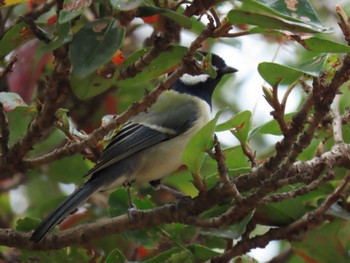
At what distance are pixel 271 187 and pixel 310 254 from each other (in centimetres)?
37

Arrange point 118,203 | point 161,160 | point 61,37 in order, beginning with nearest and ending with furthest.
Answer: point 61,37 → point 118,203 → point 161,160

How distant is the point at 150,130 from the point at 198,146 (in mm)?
887

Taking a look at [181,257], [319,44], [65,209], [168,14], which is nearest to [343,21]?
[319,44]

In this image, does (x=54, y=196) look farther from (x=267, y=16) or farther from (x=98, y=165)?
(x=267, y=16)

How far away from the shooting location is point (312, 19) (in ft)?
4.78

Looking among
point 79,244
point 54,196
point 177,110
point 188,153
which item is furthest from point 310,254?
point 54,196

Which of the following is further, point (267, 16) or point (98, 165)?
point (98, 165)

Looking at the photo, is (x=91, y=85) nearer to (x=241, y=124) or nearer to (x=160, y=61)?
(x=160, y=61)

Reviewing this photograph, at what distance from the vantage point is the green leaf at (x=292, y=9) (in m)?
1.43

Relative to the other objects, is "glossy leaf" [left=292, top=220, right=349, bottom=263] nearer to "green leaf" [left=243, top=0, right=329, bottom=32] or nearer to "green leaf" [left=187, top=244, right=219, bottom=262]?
"green leaf" [left=187, top=244, right=219, bottom=262]

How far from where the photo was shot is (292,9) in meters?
1.46

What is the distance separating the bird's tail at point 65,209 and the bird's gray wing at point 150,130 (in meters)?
0.14

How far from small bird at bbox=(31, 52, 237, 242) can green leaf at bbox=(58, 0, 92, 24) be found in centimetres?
80

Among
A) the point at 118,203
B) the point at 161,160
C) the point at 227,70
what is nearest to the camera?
the point at 118,203
